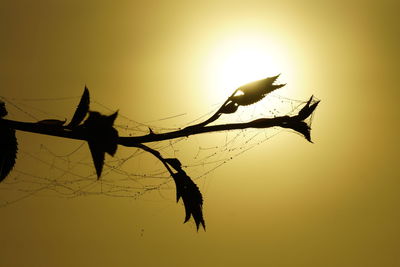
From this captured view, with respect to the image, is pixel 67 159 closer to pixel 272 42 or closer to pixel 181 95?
pixel 181 95

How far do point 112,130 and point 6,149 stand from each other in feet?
0.50

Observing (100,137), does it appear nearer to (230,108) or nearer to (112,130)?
(112,130)

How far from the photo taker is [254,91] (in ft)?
1.82

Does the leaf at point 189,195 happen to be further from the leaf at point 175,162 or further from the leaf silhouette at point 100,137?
the leaf silhouette at point 100,137

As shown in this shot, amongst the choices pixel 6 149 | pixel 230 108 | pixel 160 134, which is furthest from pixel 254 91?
pixel 6 149

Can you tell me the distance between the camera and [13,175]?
1.13 meters

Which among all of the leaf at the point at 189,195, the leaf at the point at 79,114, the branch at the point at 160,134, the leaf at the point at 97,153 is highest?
the leaf at the point at 79,114

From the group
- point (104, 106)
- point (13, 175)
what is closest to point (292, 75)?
point (104, 106)

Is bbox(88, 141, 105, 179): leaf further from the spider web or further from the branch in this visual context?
the spider web

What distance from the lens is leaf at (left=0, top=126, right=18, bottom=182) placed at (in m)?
0.50

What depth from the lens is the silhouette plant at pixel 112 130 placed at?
44cm

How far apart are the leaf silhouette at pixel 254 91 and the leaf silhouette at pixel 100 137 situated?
18cm

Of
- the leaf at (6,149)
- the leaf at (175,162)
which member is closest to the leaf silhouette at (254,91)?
the leaf at (175,162)

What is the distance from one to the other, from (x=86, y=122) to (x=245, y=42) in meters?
0.81
